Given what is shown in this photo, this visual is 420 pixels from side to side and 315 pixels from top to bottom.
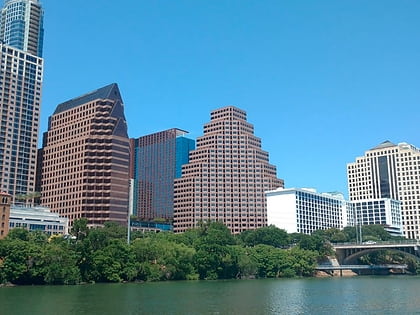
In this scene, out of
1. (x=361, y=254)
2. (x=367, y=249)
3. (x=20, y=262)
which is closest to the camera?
(x=20, y=262)

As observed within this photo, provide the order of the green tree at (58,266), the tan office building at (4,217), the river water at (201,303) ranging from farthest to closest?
the tan office building at (4,217) → the green tree at (58,266) → the river water at (201,303)

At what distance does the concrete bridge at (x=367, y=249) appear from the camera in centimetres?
16862

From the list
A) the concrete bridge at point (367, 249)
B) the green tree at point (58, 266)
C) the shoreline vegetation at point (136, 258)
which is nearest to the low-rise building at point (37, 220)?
the shoreline vegetation at point (136, 258)

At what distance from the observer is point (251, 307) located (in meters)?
65.5

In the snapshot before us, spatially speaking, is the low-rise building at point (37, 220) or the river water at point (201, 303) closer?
the river water at point (201, 303)

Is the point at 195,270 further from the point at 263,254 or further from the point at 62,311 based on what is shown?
the point at 62,311

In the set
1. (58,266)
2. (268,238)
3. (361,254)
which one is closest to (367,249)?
(361,254)

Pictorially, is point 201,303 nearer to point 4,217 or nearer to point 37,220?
point 4,217

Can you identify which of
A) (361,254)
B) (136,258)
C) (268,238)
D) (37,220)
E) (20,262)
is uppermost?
(37,220)

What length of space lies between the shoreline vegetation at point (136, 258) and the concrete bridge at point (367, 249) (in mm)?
10674

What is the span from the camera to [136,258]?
409ft

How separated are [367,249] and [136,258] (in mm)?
92869

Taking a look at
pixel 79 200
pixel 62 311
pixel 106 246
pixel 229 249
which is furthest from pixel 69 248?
pixel 79 200

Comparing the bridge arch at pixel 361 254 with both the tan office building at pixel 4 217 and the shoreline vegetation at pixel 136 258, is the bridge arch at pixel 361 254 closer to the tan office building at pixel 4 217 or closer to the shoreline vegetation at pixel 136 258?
the shoreline vegetation at pixel 136 258
